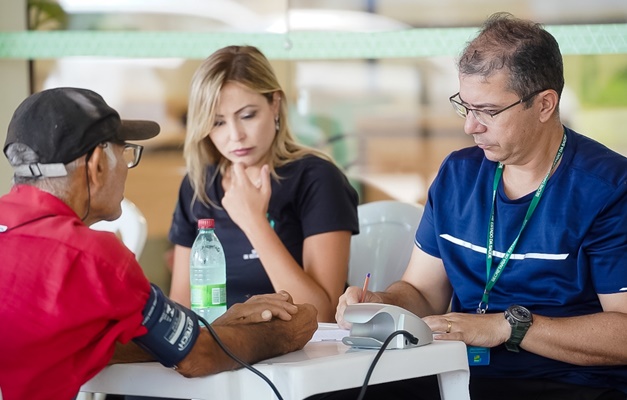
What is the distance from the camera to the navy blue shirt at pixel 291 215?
276cm

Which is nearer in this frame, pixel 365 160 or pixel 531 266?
pixel 531 266

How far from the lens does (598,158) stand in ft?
7.27

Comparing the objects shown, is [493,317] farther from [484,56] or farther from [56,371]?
[56,371]

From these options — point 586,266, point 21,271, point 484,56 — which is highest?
point 484,56

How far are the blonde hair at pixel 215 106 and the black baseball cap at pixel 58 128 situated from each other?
1048 millimetres

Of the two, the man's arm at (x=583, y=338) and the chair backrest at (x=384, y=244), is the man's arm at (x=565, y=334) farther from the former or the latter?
the chair backrest at (x=384, y=244)

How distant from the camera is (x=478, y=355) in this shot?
2102 mm

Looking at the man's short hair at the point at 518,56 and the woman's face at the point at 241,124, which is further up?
the man's short hair at the point at 518,56

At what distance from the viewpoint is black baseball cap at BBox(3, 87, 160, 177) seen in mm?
1686

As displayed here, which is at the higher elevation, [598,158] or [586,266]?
[598,158]

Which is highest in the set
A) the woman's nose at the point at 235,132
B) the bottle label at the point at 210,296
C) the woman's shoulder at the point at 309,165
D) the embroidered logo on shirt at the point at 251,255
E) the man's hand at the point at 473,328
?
the woman's nose at the point at 235,132

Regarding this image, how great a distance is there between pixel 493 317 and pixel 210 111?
44.8 inches

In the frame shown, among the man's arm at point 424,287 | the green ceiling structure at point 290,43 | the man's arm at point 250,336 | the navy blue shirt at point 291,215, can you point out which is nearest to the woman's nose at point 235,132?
the navy blue shirt at point 291,215

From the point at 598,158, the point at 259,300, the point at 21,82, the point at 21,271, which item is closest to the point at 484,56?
the point at 598,158
